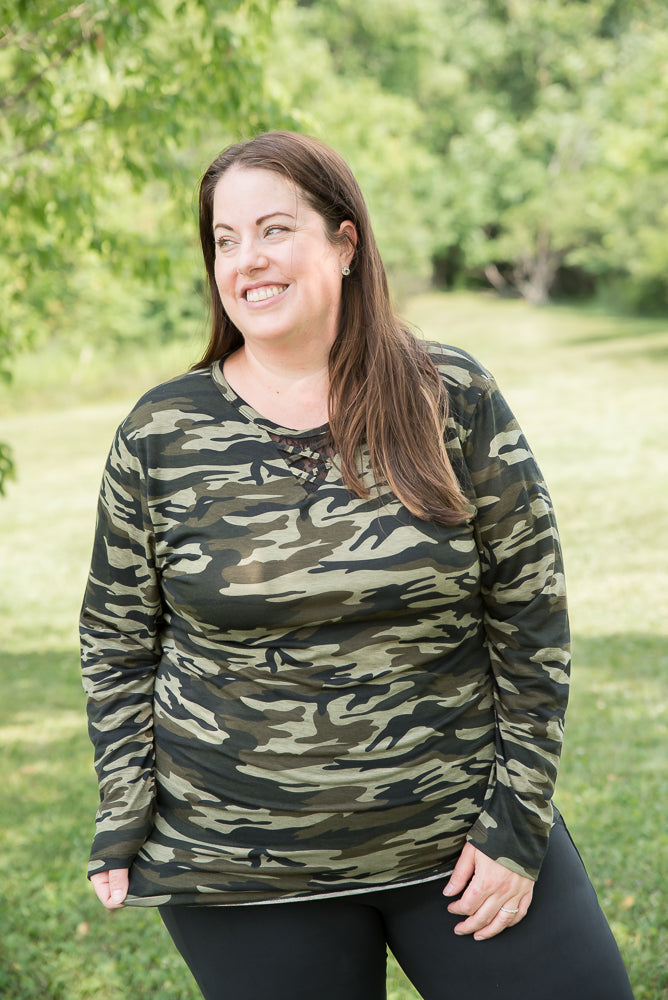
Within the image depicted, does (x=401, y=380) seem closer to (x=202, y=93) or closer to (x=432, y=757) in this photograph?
(x=432, y=757)

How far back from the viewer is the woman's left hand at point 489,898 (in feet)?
6.11

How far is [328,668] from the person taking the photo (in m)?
1.84

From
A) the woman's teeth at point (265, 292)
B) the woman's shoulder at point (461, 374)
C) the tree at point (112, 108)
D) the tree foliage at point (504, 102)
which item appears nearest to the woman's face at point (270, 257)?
the woman's teeth at point (265, 292)

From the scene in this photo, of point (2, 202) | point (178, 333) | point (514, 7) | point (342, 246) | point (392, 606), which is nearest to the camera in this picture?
point (392, 606)

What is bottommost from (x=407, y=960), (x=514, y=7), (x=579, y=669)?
(x=579, y=669)

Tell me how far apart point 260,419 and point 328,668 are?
1.62 ft

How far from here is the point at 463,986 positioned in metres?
1.87

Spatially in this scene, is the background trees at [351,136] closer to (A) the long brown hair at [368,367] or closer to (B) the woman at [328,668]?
(A) the long brown hair at [368,367]

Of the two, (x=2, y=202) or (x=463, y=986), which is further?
(x=2, y=202)

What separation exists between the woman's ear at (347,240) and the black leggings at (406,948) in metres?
1.23

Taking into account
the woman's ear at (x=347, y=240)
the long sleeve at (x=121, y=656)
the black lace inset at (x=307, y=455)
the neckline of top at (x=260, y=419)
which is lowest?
the long sleeve at (x=121, y=656)

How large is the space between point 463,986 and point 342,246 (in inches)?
56.4

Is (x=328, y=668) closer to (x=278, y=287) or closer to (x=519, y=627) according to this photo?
(x=519, y=627)

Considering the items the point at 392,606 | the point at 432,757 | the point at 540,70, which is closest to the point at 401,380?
the point at 392,606
